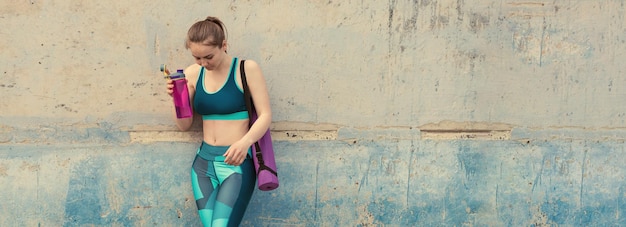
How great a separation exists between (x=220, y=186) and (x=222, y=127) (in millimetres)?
310

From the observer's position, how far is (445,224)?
388cm

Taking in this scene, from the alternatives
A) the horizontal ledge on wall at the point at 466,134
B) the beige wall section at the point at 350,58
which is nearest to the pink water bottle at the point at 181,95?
the beige wall section at the point at 350,58

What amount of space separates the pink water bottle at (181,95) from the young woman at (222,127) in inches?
1.4

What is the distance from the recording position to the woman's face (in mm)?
3016


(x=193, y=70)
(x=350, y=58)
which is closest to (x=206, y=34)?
(x=193, y=70)

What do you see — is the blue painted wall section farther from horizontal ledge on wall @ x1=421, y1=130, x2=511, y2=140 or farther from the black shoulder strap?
the black shoulder strap

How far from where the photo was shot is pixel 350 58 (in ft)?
12.0

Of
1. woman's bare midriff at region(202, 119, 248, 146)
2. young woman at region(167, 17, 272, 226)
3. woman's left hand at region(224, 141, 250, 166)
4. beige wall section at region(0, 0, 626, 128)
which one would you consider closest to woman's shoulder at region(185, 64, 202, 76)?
→ young woman at region(167, 17, 272, 226)

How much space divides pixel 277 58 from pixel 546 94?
1604 millimetres

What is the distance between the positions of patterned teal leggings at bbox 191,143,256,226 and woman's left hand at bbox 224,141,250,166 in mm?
126

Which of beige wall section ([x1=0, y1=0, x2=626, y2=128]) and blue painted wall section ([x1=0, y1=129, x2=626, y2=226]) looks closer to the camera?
beige wall section ([x1=0, y1=0, x2=626, y2=128])

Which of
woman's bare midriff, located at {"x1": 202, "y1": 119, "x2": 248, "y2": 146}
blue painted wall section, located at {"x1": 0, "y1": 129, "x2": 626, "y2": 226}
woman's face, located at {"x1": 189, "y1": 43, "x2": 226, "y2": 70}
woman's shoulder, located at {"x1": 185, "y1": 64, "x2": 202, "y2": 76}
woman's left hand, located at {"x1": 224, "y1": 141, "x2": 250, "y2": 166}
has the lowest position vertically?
blue painted wall section, located at {"x1": 0, "y1": 129, "x2": 626, "y2": 226}

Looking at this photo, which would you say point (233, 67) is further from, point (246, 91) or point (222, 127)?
point (222, 127)

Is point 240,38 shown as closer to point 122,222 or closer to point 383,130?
point 383,130
